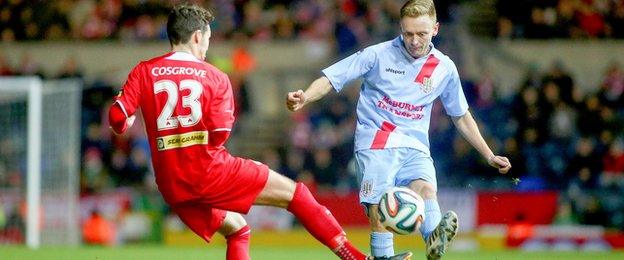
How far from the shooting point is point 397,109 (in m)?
8.87

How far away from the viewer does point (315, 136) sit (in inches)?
828

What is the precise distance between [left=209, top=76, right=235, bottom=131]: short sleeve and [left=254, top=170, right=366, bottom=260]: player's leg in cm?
52

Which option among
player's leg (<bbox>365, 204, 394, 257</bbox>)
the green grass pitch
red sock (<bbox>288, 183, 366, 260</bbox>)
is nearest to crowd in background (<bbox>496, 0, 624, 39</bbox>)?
the green grass pitch

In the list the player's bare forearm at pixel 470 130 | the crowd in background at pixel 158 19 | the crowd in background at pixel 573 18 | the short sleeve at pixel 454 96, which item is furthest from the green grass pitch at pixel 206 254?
the crowd in background at pixel 158 19

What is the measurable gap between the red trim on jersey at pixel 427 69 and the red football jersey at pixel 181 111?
1.42 metres

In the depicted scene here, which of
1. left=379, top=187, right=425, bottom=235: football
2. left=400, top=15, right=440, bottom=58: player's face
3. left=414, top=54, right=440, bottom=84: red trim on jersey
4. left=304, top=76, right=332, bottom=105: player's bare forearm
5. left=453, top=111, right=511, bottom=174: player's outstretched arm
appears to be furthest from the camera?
left=453, top=111, right=511, bottom=174: player's outstretched arm

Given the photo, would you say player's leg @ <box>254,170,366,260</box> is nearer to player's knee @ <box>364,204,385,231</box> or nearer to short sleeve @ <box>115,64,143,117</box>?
player's knee @ <box>364,204,385,231</box>

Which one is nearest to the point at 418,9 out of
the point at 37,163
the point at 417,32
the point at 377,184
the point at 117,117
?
the point at 417,32

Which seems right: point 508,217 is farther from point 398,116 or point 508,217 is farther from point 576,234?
point 398,116

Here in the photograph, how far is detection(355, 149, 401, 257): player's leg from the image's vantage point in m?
8.63

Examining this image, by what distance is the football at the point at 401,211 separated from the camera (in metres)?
8.38

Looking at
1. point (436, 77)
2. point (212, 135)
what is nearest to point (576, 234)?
point (436, 77)

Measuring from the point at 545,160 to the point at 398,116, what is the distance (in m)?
10.4

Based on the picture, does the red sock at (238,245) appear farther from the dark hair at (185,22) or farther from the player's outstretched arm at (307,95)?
the dark hair at (185,22)
